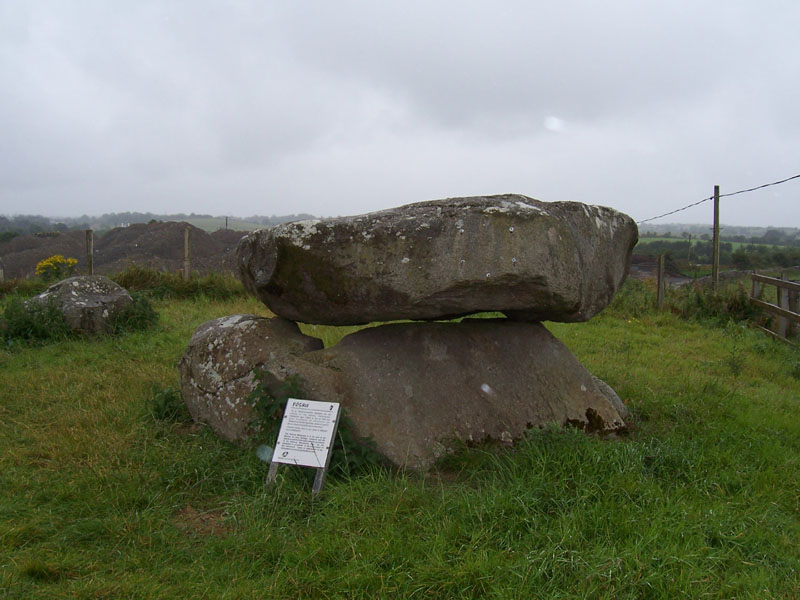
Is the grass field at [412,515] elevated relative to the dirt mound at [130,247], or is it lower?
lower

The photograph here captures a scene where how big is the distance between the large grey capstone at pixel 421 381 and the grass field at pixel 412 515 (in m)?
0.25

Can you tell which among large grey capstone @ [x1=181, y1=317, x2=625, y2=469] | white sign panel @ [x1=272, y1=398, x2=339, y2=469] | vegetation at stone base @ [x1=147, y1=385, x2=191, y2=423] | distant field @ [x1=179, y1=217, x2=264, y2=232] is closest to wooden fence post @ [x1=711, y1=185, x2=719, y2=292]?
large grey capstone @ [x1=181, y1=317, x2=625, y2=469]

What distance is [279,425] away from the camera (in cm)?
411

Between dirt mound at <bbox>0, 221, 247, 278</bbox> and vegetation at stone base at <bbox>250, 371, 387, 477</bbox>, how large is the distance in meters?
13.3

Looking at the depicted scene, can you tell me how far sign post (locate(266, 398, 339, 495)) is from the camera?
12.1 ft

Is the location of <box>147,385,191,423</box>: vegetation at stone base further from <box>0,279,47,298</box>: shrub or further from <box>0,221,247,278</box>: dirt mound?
<box>0,221,247,278</box>: dirt mound

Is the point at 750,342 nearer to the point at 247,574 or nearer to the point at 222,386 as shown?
the point at 222,386

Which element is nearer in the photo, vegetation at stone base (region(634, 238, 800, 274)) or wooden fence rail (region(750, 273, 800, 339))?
wooden fence rail (region(750, 273, 800, 339))

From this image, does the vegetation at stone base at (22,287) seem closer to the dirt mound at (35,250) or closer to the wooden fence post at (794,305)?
the dirt mound at (35,250)

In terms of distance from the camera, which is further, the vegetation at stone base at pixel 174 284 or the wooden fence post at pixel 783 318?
the vegetation at stone base at pixel 174 284

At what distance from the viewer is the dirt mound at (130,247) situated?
18.1m

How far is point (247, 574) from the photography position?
9.54 feet

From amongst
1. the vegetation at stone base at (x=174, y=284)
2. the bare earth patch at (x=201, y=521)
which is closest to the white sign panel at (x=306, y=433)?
the bare earth patch at (x=201, y=521)

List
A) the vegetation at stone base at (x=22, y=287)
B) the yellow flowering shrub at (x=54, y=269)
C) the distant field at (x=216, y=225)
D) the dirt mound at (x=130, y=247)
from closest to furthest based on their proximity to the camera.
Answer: the vegetation at stone base at (x=22, y=287)
the yellow flowering shrub at (x=54, y=269)
the dirt mound at (x=130, y=247)
the distant field at (x=216, y=225)
